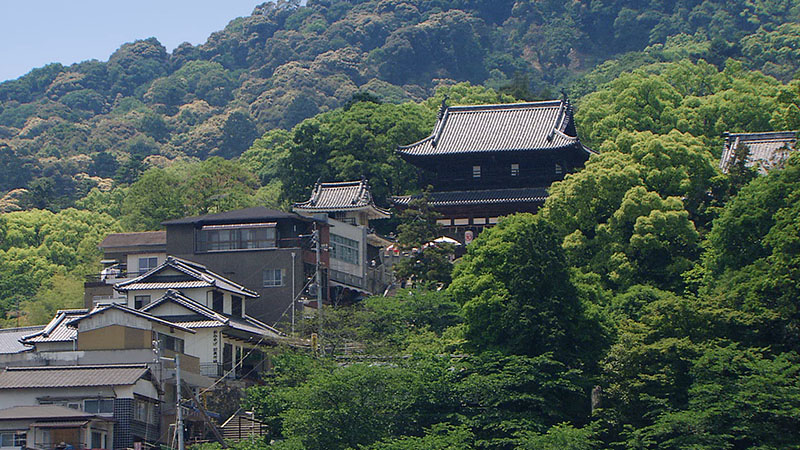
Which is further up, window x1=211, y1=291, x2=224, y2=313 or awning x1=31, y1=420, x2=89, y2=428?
window x1=211, y1=291, x2=224, y2=313

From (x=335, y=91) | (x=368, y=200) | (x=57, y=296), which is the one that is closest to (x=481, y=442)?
(x=368, y=200)

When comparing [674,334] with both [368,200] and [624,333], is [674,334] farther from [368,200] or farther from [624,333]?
[368,200]

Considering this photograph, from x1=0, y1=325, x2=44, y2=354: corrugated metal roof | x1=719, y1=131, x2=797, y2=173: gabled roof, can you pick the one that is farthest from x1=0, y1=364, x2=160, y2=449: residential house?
x1=719, y1=131, x2=797, y2=173: gabled roof

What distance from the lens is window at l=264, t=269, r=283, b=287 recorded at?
6116cm

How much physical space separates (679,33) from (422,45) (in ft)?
115

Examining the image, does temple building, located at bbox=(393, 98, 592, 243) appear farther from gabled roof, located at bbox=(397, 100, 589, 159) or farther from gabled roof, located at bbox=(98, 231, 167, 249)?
gabled roof, located at bbox=(98, 231, 167, 249)

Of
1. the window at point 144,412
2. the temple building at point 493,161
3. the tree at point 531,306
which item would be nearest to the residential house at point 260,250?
the temple building at point 493,161

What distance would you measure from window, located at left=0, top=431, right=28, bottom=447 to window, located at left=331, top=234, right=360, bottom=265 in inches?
931

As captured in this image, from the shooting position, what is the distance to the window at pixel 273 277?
61.2 metres

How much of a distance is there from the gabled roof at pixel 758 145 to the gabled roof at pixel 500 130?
8322 millimetres

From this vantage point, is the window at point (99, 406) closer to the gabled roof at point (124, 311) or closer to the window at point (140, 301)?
the gabled roof at point (124, 311)

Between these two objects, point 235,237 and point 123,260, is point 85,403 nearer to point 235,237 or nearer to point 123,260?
point 235,237

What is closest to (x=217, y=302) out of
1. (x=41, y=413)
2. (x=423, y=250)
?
(x=423, y=250)

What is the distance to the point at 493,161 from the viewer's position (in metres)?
74.3
